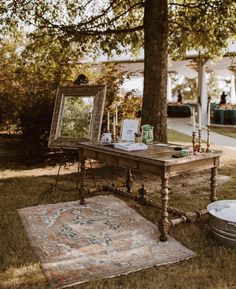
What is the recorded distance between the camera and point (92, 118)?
5.33 meters

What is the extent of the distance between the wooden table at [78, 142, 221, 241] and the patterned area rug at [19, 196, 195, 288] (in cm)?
32

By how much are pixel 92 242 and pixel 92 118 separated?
2089 mm

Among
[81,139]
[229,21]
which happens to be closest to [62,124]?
[81,139]

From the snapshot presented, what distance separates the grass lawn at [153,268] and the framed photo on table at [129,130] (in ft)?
3.21

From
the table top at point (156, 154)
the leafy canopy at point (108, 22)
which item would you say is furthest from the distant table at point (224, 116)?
the table top at point (156, 154)

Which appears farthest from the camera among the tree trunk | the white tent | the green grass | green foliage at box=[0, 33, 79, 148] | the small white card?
the white tent

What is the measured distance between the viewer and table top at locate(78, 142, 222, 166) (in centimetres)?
363

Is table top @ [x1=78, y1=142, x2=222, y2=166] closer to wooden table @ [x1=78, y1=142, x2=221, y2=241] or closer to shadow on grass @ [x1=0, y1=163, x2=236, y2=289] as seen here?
wooden table @ [x1=78, y1=142, x2=221, y2=241]

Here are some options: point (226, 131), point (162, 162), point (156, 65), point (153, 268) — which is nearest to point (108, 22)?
point (156, 65)

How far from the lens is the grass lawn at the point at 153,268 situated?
117 inches

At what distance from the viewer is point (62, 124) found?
562cm

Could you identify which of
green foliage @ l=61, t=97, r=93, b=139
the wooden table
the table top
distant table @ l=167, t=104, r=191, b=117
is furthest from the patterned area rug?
distant table @ l=167, t=104, r=191, b=117

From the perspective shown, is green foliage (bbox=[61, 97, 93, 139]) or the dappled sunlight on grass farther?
green foliage (bbox=[61, 97, 93, 139])

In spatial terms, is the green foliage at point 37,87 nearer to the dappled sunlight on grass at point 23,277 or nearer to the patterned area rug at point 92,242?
the patterned area rug at point 92,242
